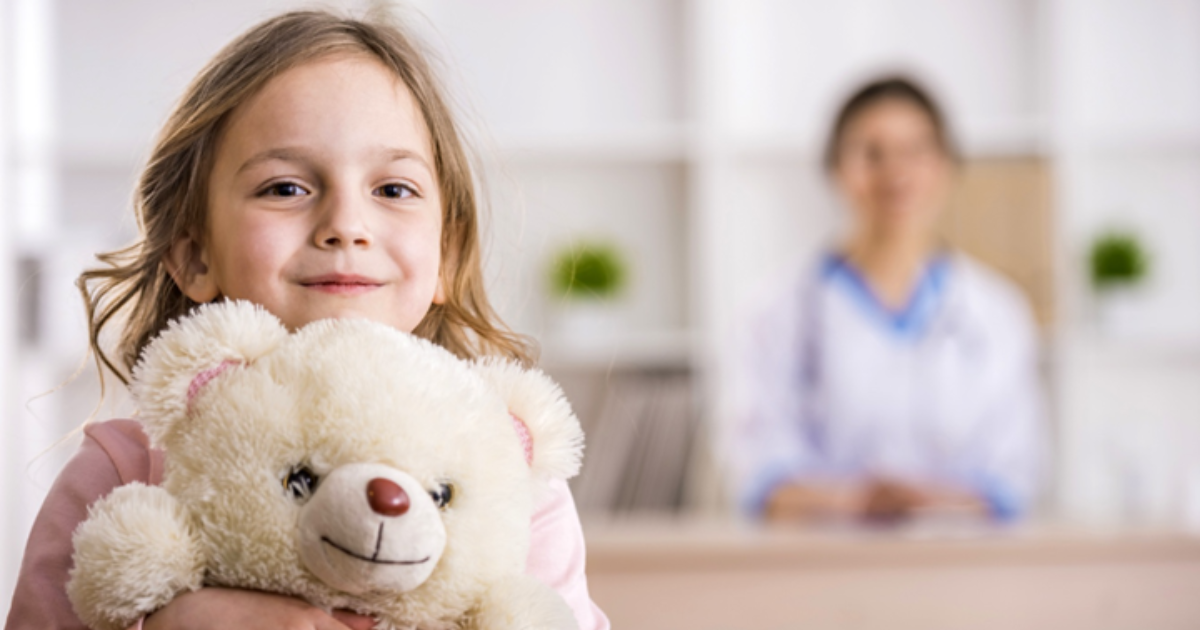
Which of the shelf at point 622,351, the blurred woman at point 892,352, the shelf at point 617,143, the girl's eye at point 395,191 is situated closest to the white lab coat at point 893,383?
the blurred woman at point 892,352

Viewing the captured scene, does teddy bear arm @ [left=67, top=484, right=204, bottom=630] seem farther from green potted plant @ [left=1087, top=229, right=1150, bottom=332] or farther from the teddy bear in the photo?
green potted plant @ [left=1087, top=229, right=1150, bottom=332]

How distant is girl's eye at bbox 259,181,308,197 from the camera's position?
2.34 ft

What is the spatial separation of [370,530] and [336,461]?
0.05 metres

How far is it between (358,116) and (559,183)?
2099 mm

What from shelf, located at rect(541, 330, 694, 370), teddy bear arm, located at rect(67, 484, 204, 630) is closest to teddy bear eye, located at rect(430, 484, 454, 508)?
teddy bear arm, located at rect(67, 484, 204, 630)

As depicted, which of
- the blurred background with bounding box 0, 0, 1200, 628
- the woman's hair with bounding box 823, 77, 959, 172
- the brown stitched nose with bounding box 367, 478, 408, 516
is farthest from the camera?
the blurred background with bounding box 0, 0, 1200, 628

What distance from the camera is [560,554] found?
0.76 metres

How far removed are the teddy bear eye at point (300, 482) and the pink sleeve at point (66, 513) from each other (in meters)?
0.18

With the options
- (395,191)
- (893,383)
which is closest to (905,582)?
(893,383)

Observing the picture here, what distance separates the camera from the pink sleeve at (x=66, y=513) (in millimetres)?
684

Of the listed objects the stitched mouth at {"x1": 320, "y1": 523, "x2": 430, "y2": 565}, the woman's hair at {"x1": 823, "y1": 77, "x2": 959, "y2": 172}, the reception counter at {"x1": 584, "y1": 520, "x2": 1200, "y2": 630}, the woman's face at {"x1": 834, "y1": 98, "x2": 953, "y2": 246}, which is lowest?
the reception counter at {"x1": 584, "y1": 520, "x2": 1200, "y2": 630}

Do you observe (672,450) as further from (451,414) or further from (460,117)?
(451,414)

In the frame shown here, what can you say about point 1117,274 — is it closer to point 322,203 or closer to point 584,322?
point 584,322

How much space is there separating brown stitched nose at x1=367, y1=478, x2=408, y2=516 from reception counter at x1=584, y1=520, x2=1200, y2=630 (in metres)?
1.14
